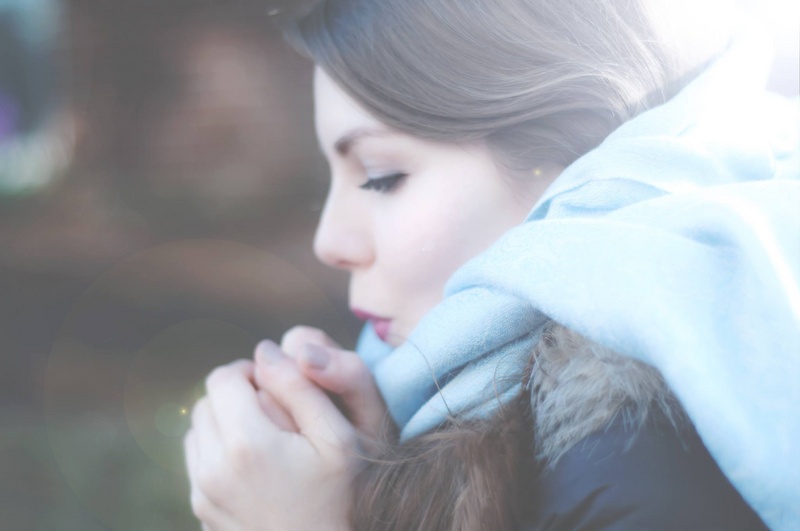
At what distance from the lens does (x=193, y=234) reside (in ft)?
11.0

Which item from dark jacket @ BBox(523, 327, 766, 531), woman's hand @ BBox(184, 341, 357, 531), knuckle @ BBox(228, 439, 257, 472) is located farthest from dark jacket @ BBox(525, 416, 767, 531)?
knuckle @ BBox(228, 439, 257, 472)

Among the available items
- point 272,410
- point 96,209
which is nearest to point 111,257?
point 96,209

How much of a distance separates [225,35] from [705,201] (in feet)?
9.36

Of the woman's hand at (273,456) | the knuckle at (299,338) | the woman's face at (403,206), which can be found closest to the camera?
the woman's hand at (273,456)

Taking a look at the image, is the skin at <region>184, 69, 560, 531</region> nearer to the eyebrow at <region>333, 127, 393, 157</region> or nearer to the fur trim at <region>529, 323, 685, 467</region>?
the eyebrow at <region>333, 127, 393, 157</region>

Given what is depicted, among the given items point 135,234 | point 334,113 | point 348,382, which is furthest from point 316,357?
point 135,234

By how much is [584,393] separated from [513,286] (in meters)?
0.16

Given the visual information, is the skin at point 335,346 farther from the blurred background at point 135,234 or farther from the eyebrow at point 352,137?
the blurred background at point 135,234

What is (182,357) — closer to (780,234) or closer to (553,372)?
(553,372)

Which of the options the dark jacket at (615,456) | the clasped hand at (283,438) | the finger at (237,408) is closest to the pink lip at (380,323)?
the clasped hand at (283,438)

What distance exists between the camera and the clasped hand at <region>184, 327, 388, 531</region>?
0.98 meters

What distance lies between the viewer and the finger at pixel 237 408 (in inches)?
40.3

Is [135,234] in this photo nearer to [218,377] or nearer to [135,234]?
[135,234]

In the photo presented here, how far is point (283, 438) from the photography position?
1.02 m
